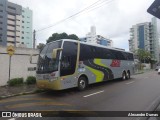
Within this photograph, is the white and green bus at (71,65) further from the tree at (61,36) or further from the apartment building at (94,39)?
the apartment building at (94,39)

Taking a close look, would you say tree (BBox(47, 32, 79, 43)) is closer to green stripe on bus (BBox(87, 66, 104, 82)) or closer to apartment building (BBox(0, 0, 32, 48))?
green stripe on bus (BBox(87, 66, 104, 82))

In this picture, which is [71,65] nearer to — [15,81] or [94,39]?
[15,81]

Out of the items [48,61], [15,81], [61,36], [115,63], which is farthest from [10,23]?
[48,61]

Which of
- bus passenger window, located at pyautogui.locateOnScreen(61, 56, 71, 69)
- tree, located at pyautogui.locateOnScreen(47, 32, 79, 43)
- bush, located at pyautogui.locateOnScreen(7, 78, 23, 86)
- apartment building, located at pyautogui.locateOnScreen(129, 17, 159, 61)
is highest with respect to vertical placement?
apartment building, located at pyautogui.locateOnScreen(129, 17, 159, 61)

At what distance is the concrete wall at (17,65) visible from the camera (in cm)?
1432

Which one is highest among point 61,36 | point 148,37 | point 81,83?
point 148,37

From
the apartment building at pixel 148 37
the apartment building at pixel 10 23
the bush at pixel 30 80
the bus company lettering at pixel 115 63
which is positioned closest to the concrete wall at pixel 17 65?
the bush at pixel 30 80

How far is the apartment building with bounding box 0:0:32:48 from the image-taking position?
72.1 m

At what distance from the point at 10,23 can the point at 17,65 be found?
221 feet

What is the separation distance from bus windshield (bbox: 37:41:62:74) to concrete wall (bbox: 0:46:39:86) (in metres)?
4.69

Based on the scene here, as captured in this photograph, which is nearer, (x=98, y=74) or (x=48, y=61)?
(x=48, y=61)

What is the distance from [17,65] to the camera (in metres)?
15.5

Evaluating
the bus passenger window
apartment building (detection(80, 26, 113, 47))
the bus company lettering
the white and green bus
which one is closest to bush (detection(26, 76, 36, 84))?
the white and green bus

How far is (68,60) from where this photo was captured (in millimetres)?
10945
